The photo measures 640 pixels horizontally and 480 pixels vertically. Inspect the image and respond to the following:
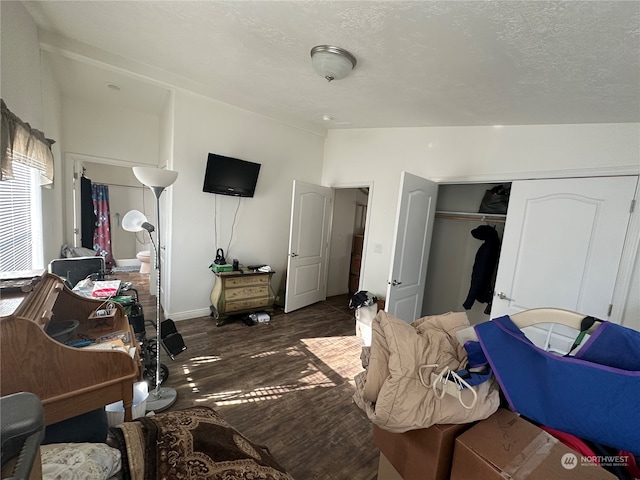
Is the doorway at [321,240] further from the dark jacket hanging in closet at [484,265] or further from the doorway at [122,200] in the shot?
the doorway at [122,200]

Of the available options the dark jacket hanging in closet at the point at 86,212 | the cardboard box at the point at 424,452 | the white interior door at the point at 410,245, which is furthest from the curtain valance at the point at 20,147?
the white interior door at the point at 410,245

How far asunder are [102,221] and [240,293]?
175 inches

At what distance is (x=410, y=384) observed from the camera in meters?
0.99

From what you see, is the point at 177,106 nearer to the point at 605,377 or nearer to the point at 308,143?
the point at 308,143

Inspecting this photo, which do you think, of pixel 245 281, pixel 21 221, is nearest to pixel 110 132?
pixel 21 221

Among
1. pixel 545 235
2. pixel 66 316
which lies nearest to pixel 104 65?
pixel 66 316

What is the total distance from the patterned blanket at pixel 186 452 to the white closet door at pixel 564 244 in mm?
2355

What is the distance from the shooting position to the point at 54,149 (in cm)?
270

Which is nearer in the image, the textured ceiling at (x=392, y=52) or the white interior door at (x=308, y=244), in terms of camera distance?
the textured ceiling at (x=392, y=52)

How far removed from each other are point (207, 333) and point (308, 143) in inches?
119

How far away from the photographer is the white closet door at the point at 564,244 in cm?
186

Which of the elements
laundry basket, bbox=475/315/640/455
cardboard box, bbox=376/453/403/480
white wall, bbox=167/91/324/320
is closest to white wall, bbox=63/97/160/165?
white wall, bbox=167/91/324/320

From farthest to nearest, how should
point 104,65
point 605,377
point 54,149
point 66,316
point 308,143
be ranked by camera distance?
point 308,143
point 54,149
point 104,65
point 66,316
point 605,377

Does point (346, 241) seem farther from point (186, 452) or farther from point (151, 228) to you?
point (186, 452)
